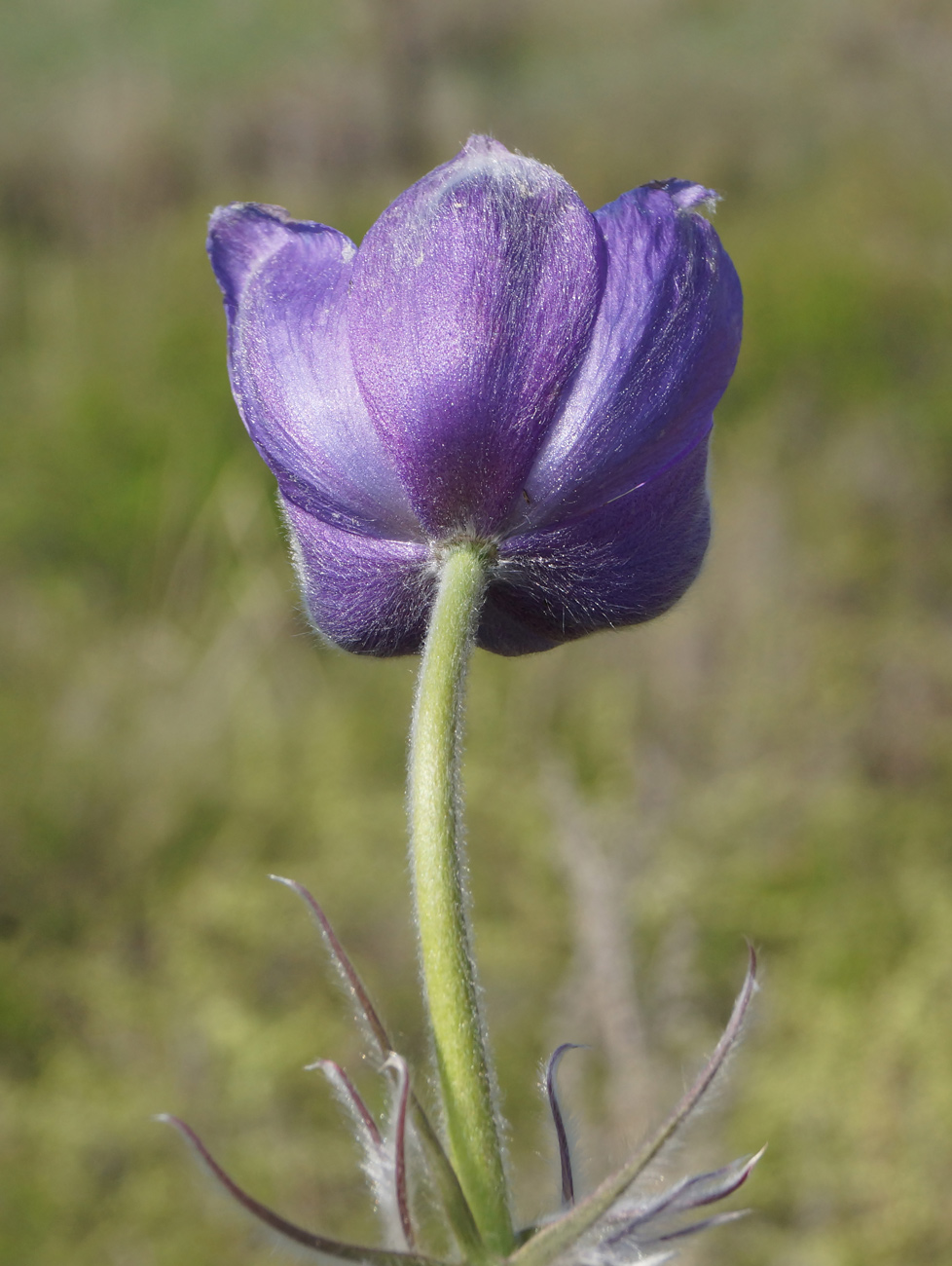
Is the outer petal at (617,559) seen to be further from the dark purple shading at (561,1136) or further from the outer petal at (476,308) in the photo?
the dark purple shading at (561,1136)

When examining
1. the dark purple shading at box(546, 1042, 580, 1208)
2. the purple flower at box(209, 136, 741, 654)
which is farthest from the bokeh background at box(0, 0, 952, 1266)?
the purple flower at box(209, 136, 741, 654)

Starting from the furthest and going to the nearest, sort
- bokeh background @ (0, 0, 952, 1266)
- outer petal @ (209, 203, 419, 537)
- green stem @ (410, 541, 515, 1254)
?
bokeh background @ (0, 0, 952, 1266)
outer petal @ (209, 203, 419, 537)
green stem @ (410, 541, 515, 1254)

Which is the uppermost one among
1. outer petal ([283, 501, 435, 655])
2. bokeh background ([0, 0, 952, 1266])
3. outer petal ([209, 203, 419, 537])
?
outer petal ([209, 203, 419, 537])

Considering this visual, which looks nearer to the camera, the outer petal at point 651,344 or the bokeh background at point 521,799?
the outer petal at point 651,344

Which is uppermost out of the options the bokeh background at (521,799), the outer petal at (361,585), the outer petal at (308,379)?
the outer petal at (308,379)

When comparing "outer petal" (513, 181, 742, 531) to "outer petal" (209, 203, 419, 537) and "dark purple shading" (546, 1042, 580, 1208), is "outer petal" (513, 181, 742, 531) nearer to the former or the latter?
"outer petal" (209, 203, 419, 537)

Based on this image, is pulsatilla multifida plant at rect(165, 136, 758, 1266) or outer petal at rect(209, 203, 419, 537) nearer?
pulsatilla multifida plant at rect(165, 136, 758, 1266)

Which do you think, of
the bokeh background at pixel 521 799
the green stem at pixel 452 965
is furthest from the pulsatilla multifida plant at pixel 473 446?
the bokeh background at pixel 521 799

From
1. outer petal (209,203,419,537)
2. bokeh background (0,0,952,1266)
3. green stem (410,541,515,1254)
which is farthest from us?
bokeh background (0,0,952,1266)

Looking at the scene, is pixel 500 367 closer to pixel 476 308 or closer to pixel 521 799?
pixel 476 308
